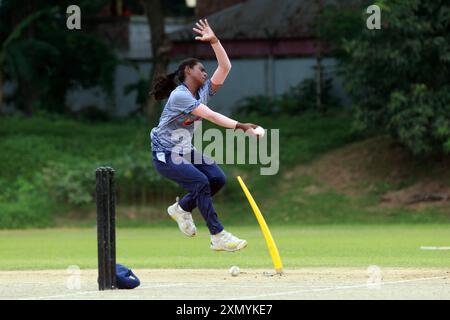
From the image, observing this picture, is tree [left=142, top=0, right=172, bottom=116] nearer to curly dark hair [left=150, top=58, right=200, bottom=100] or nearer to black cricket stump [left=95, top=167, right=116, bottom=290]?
curly dark hair [left=150, top=58, right=200, bottom=100]

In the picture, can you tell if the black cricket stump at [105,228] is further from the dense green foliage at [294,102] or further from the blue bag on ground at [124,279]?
the dense green foliage at [294,102]

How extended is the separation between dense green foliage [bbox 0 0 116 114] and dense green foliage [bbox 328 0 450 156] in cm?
1247

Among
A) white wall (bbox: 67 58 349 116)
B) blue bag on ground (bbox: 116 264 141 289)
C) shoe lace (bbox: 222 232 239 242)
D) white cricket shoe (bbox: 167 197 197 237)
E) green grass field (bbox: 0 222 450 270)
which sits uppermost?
white cricket shoe (bbox: 167 197 197 237)

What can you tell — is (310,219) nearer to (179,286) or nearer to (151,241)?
(151,241)

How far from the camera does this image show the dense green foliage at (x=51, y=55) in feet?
139

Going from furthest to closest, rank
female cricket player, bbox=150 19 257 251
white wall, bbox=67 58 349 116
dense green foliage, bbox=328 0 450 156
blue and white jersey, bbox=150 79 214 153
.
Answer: white wall, bbox=67 58 349 116
dense green foliage, bbox=328 0 450 156
female cricket player, bbox=150 19 257 251
blue and white jersey, bbox=150 79 214 153

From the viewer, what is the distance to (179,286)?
1375cm

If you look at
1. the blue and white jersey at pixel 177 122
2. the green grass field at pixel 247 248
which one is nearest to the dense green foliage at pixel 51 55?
the green grass field at pixel 247 248

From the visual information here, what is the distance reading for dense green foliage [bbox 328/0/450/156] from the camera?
33188 mm

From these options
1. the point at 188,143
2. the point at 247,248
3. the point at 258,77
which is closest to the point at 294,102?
the point at 258,77

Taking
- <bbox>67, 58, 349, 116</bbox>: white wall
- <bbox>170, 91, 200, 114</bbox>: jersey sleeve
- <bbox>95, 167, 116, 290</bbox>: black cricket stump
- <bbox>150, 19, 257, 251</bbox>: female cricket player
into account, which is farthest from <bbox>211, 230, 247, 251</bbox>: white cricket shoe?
<bbox>67, 58, 349, 116</bbox>: white wall

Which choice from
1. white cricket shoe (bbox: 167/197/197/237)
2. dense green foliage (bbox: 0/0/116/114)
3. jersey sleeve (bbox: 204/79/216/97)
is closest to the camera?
white cricket shoe (bbox: 167/197/197/237)
